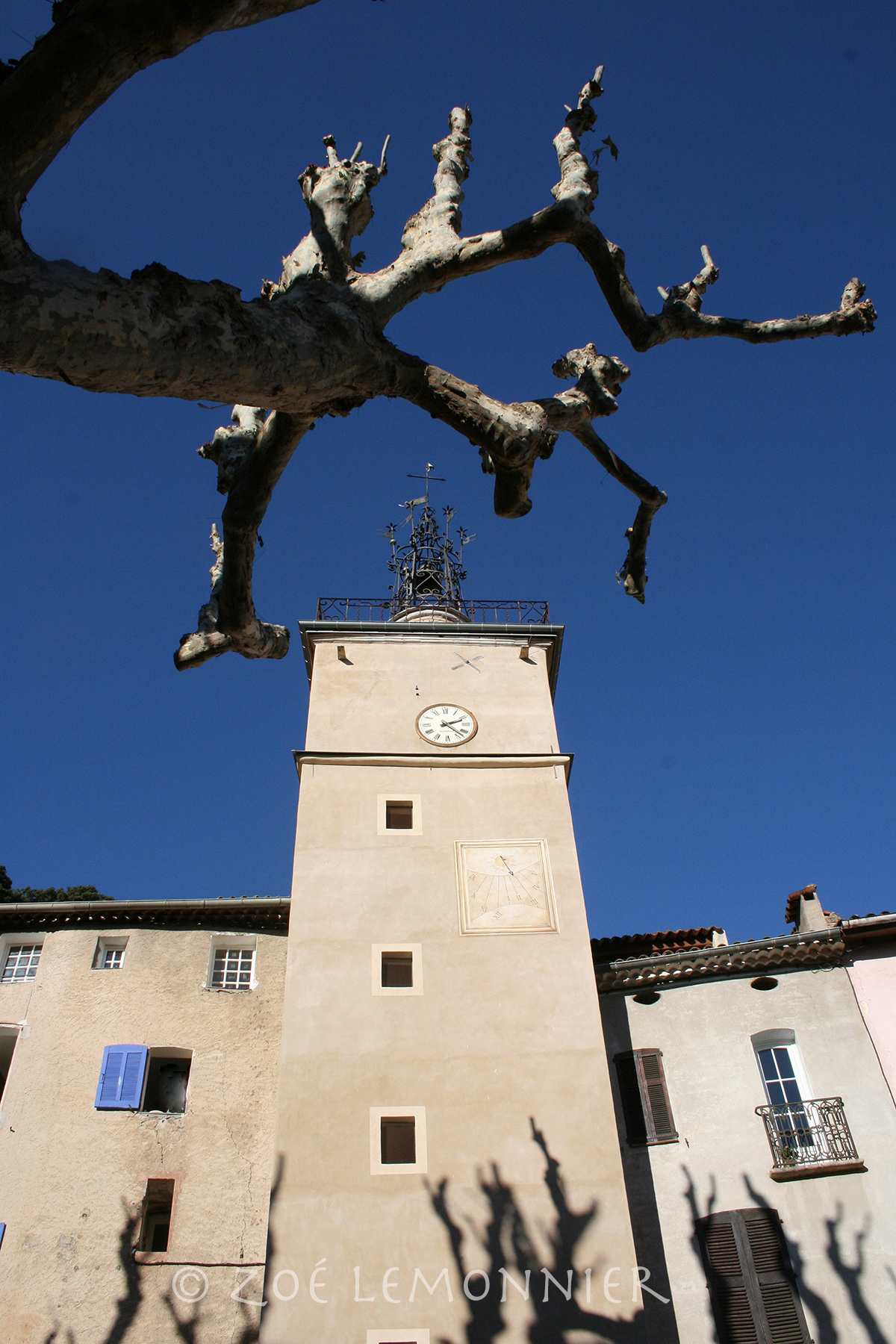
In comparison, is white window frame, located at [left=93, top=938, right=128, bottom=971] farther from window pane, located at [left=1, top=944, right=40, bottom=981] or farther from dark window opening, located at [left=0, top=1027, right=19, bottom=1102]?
dark window opening, located at [left=0, top=1027, right=19, bottom=1102]

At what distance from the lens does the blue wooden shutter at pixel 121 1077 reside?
18.0 metres

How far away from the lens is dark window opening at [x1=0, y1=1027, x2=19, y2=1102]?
1909 centimetres

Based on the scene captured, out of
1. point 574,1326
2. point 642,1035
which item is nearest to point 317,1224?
point 574,1326

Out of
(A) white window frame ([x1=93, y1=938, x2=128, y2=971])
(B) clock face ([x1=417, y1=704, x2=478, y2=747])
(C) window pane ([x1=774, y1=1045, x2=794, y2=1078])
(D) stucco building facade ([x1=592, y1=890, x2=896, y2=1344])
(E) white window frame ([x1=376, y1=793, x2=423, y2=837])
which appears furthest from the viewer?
(B) clock face ([x1=417, y1=704, x2=478, y2=747])

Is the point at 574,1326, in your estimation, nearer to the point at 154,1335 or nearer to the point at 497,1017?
the point at 497,1017

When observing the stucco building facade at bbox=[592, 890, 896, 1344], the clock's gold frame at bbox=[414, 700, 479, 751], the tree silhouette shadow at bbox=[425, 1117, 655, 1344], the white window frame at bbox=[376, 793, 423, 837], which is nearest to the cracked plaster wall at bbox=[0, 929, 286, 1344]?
the white window frame at bbox=[376, 793, 423, 837]

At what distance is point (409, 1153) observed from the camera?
653 inches

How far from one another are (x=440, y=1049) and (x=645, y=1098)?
3713 mm

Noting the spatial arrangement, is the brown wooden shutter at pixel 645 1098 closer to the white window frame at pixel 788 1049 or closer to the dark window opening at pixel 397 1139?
the white window frame at pixel 788 1049

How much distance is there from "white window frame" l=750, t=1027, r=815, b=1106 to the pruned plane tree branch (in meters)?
12.3

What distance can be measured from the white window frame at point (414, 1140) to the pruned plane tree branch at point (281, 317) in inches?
428

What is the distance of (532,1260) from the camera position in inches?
573

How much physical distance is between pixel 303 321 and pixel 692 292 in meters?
4.89

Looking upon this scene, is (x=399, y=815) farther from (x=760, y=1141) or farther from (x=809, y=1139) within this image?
(x=809, y=1139)
